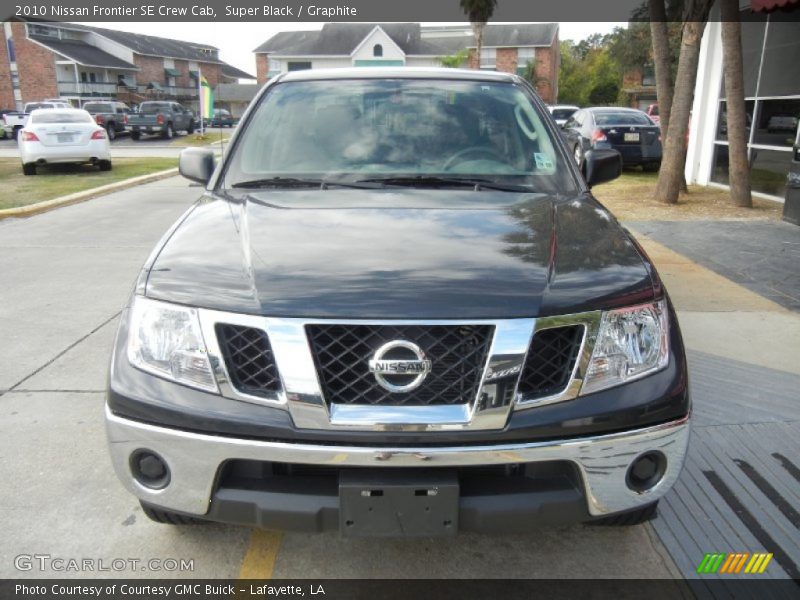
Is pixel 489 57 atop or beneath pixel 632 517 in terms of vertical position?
atop

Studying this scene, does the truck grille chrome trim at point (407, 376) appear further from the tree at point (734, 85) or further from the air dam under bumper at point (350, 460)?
the tree at point (734, 85)

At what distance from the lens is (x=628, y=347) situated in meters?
2.14

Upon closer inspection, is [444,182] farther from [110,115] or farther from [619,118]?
[110,115]

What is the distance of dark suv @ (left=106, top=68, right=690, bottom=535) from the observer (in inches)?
77.8

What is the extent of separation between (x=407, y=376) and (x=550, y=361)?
439mm

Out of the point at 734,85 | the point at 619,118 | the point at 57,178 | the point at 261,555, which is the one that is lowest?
the point at 261,555

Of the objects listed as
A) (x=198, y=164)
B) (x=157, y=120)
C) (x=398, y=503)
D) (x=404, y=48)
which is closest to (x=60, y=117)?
(x=198, y=164)

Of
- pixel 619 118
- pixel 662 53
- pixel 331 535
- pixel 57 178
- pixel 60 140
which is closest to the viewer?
pixel 331 535

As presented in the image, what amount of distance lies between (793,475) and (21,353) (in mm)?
4627

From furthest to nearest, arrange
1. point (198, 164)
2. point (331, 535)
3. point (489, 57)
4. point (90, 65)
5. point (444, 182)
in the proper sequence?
point (489, 57) → point (90, 65) → point (198, 164) → point (444, 182) → point (331, 535)

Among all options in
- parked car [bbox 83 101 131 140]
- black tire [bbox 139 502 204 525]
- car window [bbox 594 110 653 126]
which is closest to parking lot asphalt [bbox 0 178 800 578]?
black tire [bbox 139 502 204 525]

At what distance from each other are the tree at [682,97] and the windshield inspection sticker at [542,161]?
320 inches

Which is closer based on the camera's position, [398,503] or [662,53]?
[398,503]

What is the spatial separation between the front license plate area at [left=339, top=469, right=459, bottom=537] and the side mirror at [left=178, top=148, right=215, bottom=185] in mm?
2226
